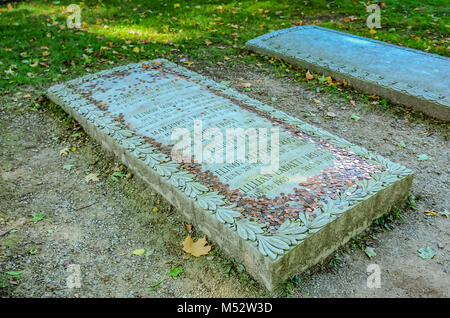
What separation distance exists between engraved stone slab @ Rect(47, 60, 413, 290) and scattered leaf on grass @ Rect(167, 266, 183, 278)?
12.8 inches

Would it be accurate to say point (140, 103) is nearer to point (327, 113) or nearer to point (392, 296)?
point (327, 113)

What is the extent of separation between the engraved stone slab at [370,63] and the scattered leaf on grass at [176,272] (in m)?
3.47

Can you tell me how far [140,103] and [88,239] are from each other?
168 cm

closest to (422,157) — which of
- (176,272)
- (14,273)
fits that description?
(176,272)

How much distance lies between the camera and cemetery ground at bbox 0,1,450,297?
2746 mm

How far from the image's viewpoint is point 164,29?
7379mm

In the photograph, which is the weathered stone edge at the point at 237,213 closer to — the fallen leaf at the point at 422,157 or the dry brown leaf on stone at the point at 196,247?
the dry brown leaf on stone at the point at 196,247

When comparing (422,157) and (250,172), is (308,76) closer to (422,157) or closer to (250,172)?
(422,157)

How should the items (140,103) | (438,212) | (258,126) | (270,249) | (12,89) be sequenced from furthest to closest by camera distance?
(12,89) < (140,103) < (258,126) < (438,212) < (270,249)

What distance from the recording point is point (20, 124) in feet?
15.4

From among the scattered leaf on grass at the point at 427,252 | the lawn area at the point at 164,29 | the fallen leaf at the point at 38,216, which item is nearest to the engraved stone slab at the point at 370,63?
the lawn area at the point at 164,29

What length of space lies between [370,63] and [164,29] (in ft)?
12.5

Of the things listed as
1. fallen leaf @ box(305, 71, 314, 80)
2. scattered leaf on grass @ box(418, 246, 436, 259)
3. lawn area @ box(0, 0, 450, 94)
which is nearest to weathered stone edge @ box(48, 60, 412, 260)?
scattered leaf on grass @ box(418, 246, 436, 259)
